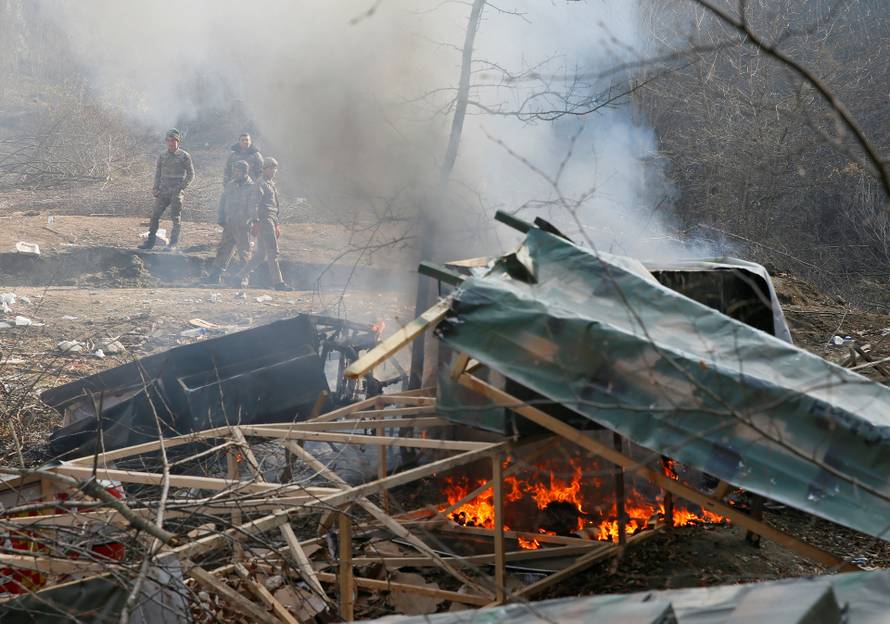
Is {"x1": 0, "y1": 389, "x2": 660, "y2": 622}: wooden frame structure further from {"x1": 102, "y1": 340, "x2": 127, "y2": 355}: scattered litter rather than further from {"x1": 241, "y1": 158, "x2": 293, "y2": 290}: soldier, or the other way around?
{"x1": 241, "y1": 158, "x2": 293, "y2": 290}: soldier

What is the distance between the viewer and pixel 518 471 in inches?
256

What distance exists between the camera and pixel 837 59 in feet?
58.8

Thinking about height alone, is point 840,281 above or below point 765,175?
below

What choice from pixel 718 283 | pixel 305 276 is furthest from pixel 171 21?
pixel 718 283

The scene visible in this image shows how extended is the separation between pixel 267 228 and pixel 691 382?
1070cm

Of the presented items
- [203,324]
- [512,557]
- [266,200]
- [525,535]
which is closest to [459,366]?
[512,557]

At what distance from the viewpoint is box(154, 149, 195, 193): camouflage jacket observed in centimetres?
1425

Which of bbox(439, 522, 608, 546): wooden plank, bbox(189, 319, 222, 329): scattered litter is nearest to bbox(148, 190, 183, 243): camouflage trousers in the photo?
bbox(189, 319, 222, 329): scattered litter

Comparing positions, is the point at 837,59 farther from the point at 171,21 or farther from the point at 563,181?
the point at 171,21

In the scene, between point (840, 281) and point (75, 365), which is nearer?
point (75, 365)

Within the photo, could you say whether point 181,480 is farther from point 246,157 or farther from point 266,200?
point 246,157

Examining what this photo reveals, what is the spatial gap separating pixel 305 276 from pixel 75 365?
5.45m

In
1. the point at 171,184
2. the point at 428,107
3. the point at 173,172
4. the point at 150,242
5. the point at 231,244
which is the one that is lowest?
the point at 150,242

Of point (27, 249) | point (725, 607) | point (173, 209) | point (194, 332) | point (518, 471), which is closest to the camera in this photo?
point (725, 607)
